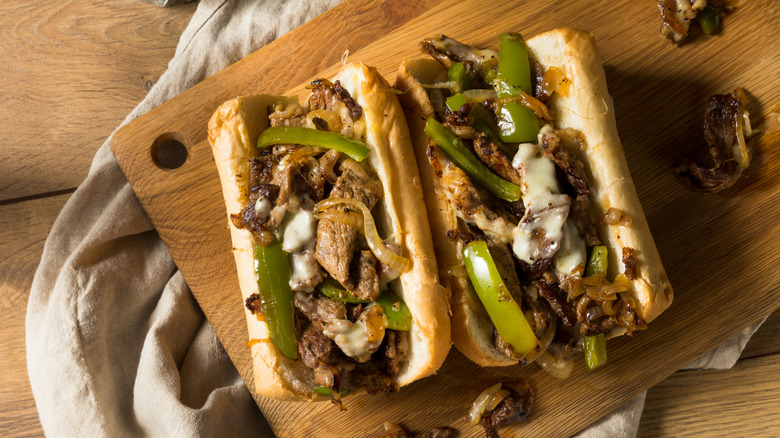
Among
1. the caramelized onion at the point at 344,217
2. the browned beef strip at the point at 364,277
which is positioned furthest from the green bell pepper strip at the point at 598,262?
the caramelized onion at the point at 344,217

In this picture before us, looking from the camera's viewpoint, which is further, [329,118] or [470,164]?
[329,118]

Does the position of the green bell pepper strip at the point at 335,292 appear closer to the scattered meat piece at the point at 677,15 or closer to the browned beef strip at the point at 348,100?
the browned beef strip at the point at 348,100

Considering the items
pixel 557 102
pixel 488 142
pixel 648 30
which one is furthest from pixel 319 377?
pixel 648 30

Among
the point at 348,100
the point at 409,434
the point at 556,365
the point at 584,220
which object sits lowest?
the point at 409,434

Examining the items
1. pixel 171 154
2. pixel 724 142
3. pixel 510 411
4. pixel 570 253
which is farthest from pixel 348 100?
pixel 724 142

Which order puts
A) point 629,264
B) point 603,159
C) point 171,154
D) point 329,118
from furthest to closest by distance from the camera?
point 171,154, point 329,118, point 603,159, point 629,264

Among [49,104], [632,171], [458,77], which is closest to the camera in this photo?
[458,77]

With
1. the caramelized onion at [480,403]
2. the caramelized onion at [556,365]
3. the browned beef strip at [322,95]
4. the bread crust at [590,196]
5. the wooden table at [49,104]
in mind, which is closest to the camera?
the bread crust at [590,196]

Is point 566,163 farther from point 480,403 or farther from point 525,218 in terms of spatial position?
point 480,403
